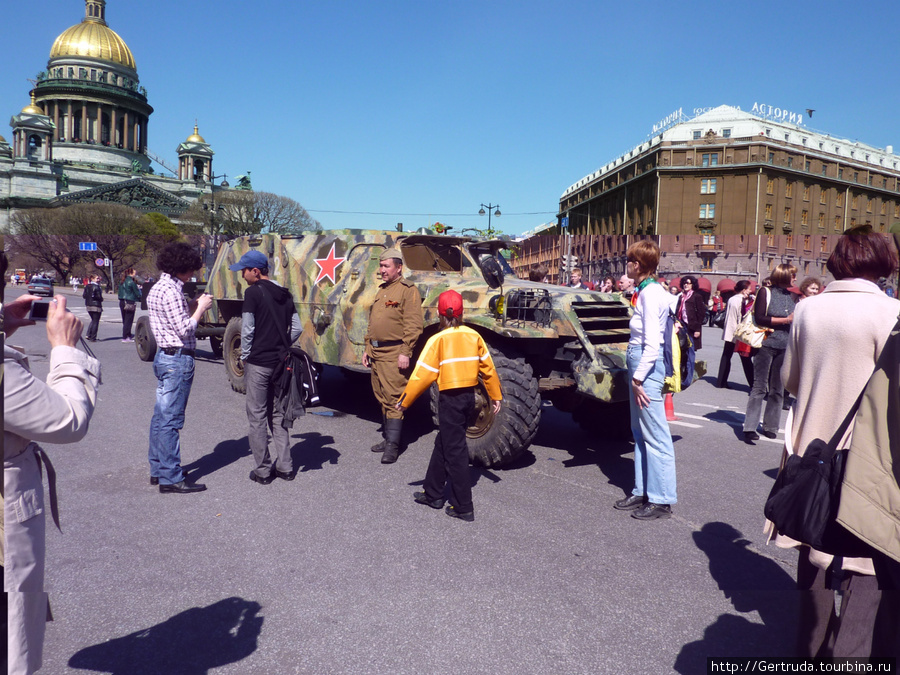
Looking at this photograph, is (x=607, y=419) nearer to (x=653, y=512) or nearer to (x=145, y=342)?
(x=653, y=512)

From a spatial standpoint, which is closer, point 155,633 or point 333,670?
point 333,670

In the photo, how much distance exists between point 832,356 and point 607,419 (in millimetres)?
4367

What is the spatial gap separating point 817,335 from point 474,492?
10.2 ft

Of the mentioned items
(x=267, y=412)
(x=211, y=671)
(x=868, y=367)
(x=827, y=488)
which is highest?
(x=868, y=367)

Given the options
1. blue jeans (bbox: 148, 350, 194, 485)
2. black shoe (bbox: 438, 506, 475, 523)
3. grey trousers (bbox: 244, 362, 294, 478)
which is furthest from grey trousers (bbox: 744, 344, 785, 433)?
blue jeans (bbox: 148, 350, 194, 485)

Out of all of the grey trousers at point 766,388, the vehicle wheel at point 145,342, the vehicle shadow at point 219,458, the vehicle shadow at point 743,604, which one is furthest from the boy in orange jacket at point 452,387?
the vehicle wheel at point 145,342

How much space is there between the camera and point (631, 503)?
4977 mm

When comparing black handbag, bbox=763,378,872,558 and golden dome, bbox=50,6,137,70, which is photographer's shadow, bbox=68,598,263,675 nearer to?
black handbag, bbox=763,378,872,558

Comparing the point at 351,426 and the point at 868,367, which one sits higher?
the point at 868,367

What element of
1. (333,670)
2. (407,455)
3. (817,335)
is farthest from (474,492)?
(817,335)

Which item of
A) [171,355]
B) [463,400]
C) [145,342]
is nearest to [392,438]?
[463,400]

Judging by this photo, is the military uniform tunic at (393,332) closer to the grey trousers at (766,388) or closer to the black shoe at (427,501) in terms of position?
the black shoe at (427,501)

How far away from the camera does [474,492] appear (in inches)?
211

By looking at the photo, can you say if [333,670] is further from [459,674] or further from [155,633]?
[155,633]
